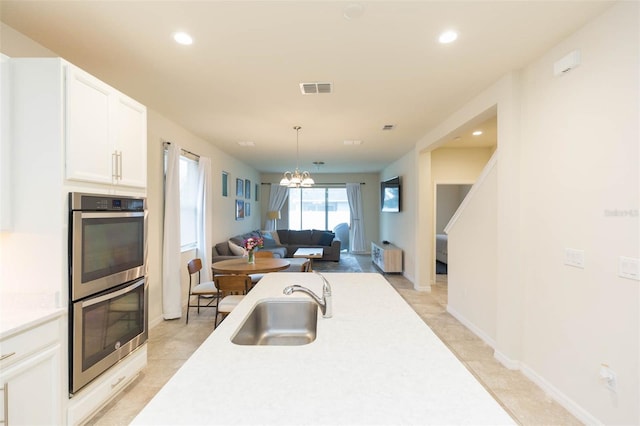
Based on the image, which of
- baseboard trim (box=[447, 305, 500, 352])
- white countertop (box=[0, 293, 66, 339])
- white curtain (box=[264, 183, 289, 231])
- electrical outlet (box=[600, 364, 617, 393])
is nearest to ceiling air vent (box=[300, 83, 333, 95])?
white countertop (box=[0, 293, 66, 339])

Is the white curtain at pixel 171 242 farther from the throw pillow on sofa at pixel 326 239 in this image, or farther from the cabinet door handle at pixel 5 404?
the throw pillow on sofa at pixel 326 239

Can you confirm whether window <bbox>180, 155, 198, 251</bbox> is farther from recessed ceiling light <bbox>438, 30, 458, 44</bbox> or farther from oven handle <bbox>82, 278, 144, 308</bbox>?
recessed ceiling light <bbox>438, 30, 458, 44</bbox>

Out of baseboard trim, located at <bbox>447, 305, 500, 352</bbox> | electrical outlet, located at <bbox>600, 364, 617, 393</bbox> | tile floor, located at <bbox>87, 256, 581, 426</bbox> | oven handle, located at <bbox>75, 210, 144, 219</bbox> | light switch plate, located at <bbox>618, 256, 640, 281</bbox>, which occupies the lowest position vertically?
tile floor, located at <bbox>87, 256, 581, 426</bbox>

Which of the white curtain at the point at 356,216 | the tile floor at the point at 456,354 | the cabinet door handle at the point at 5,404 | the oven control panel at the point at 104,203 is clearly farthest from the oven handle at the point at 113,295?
the white curtain at the point at 356,216

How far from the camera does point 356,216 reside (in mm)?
9367

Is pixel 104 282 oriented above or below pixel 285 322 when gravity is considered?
above

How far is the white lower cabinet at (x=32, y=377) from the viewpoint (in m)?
1.39

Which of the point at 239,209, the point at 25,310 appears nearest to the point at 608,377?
the point at 25,310

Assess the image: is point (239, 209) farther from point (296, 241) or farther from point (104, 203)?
Answer: point (104, 203)

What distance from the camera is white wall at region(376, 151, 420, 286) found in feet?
18.2

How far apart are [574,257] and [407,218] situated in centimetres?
395

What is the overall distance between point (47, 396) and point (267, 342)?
1238 mm

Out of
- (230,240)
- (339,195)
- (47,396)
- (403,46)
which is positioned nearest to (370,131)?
(403,46)

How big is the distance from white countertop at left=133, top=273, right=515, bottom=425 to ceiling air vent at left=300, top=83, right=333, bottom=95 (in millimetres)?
2334
